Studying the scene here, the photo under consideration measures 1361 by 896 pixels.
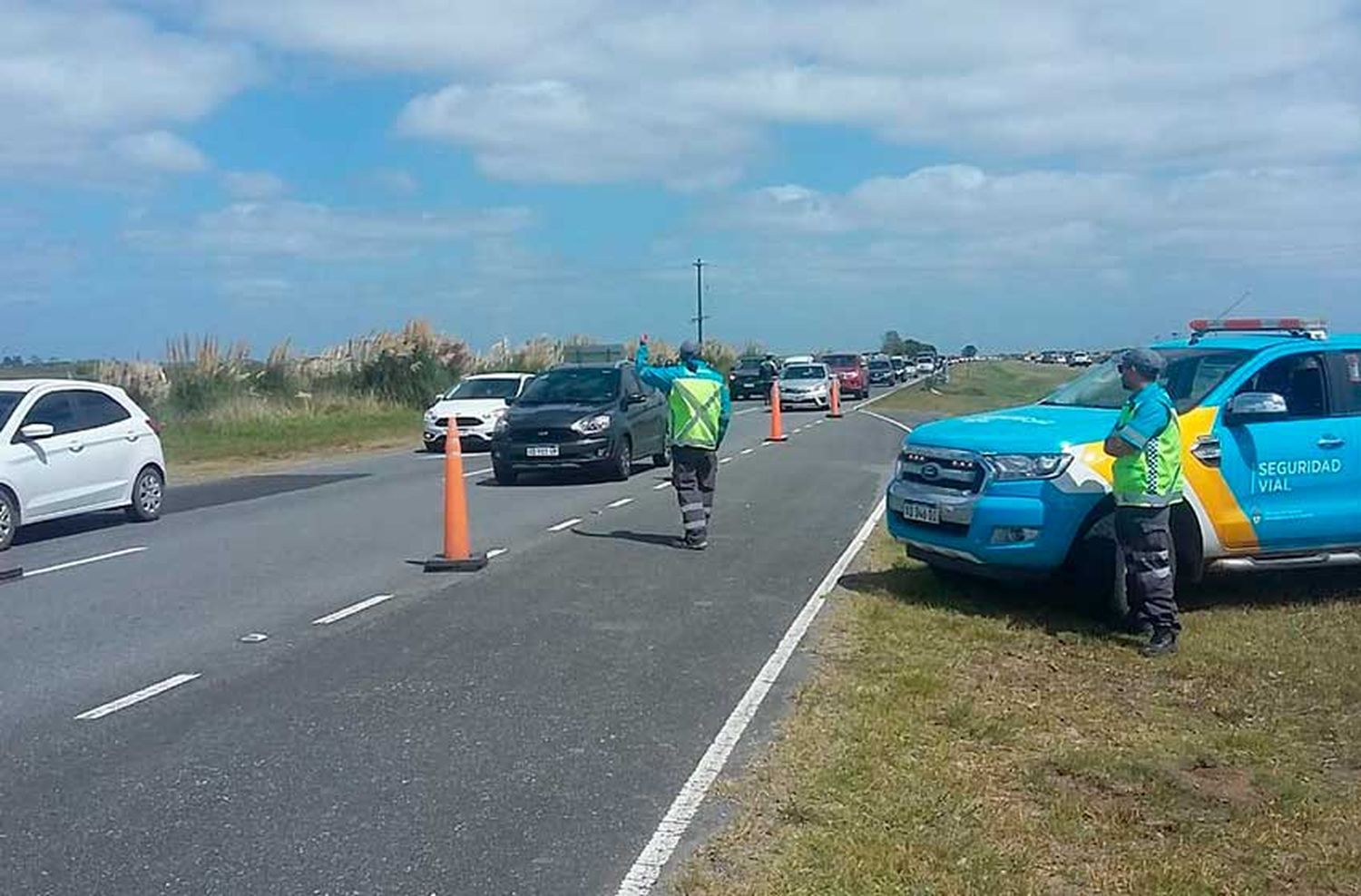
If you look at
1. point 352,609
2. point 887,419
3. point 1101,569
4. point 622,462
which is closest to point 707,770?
point 1101,569

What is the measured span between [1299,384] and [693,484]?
546 cm

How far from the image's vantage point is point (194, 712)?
7.59 metres

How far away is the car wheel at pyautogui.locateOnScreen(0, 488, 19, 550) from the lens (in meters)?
14.6

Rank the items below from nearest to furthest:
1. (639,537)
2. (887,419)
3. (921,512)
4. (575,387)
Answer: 1. (921,512)
2. (639,537)
3. (575,387)
4. (887,419)

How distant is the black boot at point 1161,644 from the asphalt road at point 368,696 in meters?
2.39

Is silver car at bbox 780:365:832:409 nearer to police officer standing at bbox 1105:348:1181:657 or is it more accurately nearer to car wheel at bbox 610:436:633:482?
car wheel at bbox 610:436:633:482

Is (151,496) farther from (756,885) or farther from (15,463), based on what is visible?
(756,885)

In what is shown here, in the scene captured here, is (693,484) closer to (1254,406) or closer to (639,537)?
(639,537)

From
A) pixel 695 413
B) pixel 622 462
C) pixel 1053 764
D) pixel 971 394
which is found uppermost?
pixel 695 413

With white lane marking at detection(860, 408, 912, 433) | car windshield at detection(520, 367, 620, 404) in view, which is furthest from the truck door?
white lane marking at detection(860, 408, 912, 433)

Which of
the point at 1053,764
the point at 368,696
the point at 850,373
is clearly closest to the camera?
the point at 1053,764

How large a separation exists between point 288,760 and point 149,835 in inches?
41.3

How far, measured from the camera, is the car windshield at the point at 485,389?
30672 millimetres

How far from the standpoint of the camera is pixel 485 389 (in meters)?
→ 31.0
